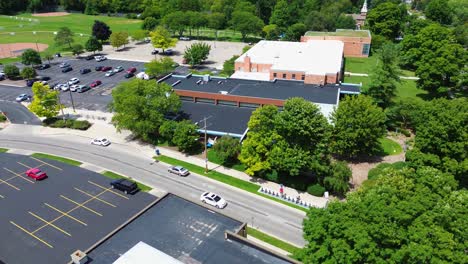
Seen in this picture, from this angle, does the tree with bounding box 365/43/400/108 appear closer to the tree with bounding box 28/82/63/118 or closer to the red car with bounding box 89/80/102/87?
the tree with bounding box 28/82/63/118

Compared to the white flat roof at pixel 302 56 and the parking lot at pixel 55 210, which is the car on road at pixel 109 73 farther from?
the parking lot at pixel 55 210

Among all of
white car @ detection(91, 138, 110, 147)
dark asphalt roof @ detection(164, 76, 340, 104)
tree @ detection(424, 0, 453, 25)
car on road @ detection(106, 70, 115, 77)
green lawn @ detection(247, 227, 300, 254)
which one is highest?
tree @ detection(424, 0, 453, 25)

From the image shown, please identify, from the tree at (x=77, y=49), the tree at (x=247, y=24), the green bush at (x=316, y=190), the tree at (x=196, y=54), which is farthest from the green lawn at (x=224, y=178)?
the tree at (x=247, y=24)

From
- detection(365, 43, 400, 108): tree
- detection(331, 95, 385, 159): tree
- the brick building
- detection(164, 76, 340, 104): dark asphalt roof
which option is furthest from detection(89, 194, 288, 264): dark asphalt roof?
detection(365, 43, 400, 108): tree

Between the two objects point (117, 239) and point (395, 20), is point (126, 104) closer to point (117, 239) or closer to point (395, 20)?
point (117, 239)

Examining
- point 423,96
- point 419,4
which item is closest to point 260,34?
point 423,96

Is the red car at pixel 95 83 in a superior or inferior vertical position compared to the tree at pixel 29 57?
inferior

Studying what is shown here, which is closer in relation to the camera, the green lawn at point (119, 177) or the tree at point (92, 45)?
the green lawn at point (119, 177)

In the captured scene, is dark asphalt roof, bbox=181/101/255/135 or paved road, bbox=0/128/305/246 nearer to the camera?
paved road, bbox=0/128/305/246
